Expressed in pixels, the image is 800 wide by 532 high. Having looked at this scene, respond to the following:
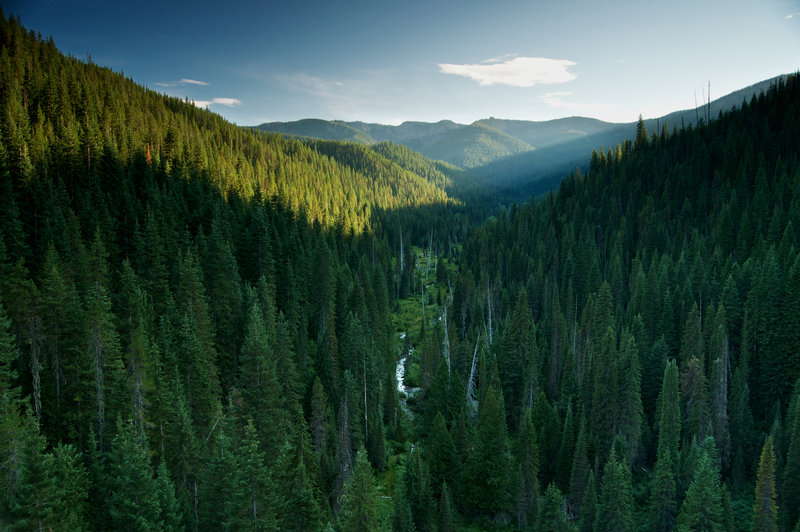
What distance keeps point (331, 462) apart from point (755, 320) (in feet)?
176

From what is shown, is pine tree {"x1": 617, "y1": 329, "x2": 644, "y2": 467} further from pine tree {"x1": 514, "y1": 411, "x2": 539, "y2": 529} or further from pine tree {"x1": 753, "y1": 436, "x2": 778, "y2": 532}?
pine tree {"x1": 753, "y1": 436, "x2": 778, "y2": 532}

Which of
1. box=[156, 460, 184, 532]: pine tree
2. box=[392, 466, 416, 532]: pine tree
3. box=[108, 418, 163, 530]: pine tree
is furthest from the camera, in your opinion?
box=[392, 466, 416, 532]: pine tree

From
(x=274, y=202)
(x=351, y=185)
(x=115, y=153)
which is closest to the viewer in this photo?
(x=115, y=153)

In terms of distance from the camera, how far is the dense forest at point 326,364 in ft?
90.3

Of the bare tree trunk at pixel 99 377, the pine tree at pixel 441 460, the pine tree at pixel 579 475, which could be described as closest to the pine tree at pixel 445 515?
the pine tree at pixel 441 460

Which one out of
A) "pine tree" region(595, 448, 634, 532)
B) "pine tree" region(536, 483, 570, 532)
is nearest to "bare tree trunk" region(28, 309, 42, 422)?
"pine tree" region(536, 483, 570, 532)

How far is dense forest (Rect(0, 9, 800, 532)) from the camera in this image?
27516mm

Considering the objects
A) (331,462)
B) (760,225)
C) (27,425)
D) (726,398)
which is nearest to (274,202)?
(331,462)

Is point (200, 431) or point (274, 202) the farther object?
point (274, 202)

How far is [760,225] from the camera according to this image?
80625mm

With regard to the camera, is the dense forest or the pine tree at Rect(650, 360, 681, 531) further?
the pine tree at Rect(650, 360, 681, 531)

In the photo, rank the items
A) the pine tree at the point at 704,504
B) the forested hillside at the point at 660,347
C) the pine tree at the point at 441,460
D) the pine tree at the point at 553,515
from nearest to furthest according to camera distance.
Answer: the pine tree at the point at 704,504, the pine tree at the point at 553,515, the forested hillside at the point at 660,347, the pine tree at the point at 441,460

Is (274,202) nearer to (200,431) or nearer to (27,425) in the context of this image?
(200,431)

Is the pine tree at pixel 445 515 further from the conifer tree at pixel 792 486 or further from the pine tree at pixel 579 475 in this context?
the conifer tree at pixel 792 486
